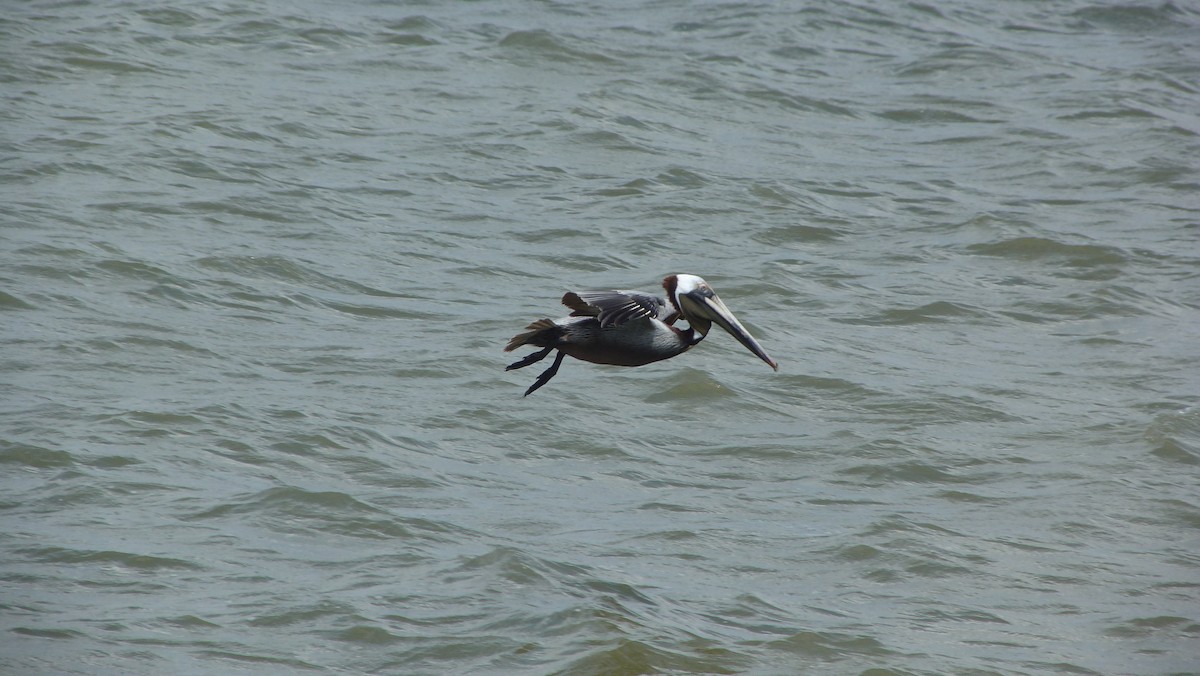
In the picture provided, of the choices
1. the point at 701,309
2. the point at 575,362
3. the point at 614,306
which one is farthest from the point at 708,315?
the point at 575,362

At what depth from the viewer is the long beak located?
6973 millimetres

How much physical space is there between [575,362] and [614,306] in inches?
213

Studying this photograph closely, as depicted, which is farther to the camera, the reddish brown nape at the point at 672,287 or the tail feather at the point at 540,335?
the reddish brown nape at the point at 672,287

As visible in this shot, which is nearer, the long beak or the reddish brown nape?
the long beak

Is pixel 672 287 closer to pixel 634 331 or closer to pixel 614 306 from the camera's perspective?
pixel 634 331

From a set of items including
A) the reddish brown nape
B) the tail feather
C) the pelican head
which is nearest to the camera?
the tail feather

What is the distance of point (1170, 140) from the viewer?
717 inches

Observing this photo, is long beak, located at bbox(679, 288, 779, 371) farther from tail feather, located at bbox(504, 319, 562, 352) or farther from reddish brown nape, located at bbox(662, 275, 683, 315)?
tail feather, located at bbox(504, 319, 562, 352)

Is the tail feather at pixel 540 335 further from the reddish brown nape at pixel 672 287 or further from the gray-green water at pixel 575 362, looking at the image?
the gray-green water at pixel 575 362

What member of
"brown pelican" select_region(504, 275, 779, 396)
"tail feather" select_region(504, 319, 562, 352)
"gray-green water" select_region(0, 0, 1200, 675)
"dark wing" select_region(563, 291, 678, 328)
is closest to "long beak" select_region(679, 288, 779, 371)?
"brown pelican" select_region(504, 275, 779, 396)

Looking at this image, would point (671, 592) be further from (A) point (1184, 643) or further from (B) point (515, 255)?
(B) point (515, 255)

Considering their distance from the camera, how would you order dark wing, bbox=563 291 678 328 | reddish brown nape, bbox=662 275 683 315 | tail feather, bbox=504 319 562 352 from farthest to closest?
reddish brown nape, bbox=662 275 683 315 → tail feather, bbox=504 319 562 352 → dark wing, bbox=563 291 678 328

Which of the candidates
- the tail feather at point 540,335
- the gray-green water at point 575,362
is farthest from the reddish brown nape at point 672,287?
the gray-green water at point 575,362

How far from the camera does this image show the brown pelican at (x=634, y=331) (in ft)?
22.7
